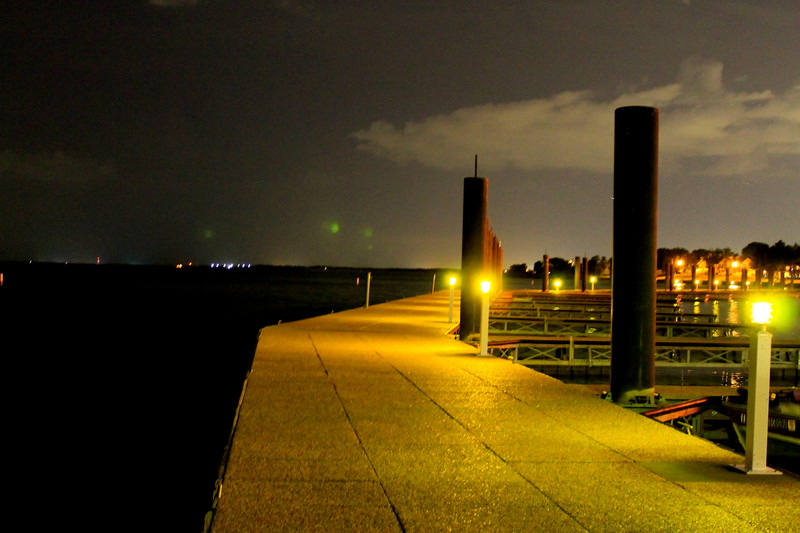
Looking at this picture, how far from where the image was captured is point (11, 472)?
47.3ft

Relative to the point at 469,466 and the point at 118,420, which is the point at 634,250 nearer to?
the point at 469,466

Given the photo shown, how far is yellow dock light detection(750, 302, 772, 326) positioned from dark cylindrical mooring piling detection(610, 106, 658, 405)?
4171 millimetres

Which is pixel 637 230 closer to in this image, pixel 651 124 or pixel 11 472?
pixel 651 124

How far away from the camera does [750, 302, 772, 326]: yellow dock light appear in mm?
7000

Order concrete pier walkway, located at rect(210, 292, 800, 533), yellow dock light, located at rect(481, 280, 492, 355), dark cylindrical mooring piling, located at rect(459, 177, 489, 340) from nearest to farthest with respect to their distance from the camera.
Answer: concrete pier walkway, located at rect(210, 292, 800, 533) < yellow dock light, located at rect(481, 280, 492, 355) < dark cylindrical mooring piling, located at rect(459, 177, 489, 340)

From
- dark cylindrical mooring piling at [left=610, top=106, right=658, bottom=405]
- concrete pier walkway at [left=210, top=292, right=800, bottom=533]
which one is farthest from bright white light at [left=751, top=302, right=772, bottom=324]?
dark cylindrical mooring piling at [left=610, top=106, right=658, bottom=405]

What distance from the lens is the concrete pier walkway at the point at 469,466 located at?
5422 mm

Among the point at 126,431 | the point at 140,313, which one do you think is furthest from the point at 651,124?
the point at 140,313

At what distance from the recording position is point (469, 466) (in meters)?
6.84

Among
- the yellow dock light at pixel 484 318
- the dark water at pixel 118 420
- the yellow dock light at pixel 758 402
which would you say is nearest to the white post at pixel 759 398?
the yellow dock light at pixel 758 402

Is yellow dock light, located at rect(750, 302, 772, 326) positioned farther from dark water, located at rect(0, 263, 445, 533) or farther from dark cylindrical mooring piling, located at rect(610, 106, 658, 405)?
dark water, located at rect(0, 263, 445, 533)

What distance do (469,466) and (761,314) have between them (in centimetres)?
270

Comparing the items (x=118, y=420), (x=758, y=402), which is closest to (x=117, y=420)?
(x=118, y=420)

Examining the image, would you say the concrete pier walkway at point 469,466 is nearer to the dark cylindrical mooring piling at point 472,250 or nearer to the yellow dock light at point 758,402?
the yellow dock light at point 758,402
